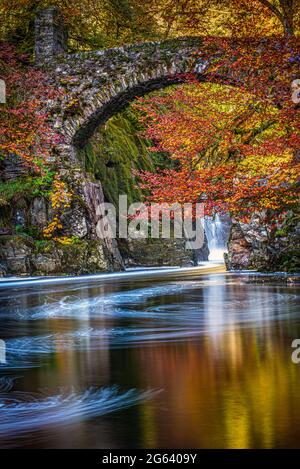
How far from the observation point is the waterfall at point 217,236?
28266mm

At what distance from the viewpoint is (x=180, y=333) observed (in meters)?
5.09

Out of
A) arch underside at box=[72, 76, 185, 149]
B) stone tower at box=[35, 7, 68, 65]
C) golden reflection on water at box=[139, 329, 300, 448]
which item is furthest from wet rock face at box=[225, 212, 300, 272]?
golden reflection on water at box=[139, 329, 300, 448]

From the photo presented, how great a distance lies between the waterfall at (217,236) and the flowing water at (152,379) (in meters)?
21.3

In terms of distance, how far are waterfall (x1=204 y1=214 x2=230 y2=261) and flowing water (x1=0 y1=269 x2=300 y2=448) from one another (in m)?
21.3

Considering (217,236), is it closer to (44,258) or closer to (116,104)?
(116,104)

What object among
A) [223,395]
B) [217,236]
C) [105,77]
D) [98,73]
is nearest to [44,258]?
[105,77]

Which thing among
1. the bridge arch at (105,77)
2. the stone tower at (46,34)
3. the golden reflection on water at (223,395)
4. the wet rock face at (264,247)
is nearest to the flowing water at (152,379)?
the golden reflection on water at (223,395)

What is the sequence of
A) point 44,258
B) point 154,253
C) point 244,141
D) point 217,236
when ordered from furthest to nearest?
point 217,236
point 154,253
point 44,258
point 244,141

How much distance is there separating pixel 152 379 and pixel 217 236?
26039 millimetres

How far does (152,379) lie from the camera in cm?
325

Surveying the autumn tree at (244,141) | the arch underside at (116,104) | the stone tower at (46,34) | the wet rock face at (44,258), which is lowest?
the wet rock face at (44,258)

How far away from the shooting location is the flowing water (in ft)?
7.63

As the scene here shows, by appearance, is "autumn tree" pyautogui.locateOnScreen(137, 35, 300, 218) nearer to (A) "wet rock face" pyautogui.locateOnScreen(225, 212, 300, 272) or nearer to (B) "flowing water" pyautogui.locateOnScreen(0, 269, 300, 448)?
(A) "wet rock face" pyautogui.locateOnScreen(225, 212, 300, 272)

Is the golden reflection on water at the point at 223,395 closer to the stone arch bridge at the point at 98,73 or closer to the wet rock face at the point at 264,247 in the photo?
the wet rock face at the point at 264,247
